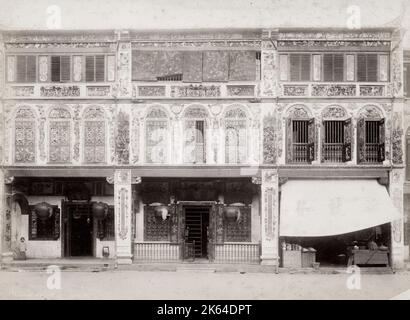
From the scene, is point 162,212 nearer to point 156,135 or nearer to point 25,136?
point 156,135

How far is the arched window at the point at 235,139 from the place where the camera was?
76.1 ft

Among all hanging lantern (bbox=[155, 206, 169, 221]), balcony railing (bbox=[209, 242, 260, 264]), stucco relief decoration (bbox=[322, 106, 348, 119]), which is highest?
stucco relief decoration (bbox=[322, 106, 348, 119])

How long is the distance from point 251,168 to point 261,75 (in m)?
3.72

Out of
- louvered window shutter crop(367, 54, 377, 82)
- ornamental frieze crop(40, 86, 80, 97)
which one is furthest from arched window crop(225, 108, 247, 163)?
ornamental frieze crop(40, 86, 80, 97)

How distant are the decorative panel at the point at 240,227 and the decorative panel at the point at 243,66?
5.43 m

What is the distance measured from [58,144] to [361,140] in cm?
1196

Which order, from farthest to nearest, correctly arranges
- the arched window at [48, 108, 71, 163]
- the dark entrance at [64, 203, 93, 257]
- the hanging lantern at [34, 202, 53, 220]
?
the dark entrance at [64, 203, 93, 257]
the hanging lantern at [34, 202, 53, 220]
the arched window at [48, 108, 71, 163]

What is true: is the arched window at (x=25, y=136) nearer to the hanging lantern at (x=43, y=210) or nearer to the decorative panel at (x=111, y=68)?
the hanging lantern at (x=43, y=210)

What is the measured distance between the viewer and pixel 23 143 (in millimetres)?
23125

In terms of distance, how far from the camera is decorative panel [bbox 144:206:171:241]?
24531 mm

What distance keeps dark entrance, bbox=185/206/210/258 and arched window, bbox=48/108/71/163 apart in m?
5.52

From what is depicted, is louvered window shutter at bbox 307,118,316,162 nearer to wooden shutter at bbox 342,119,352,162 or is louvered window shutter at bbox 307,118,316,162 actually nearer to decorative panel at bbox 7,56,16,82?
wooden shutter at bbox 342,119,352,162

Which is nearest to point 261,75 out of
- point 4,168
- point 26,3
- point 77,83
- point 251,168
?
point 251,168

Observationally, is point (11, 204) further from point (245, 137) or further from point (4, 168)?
point (245, 137)
